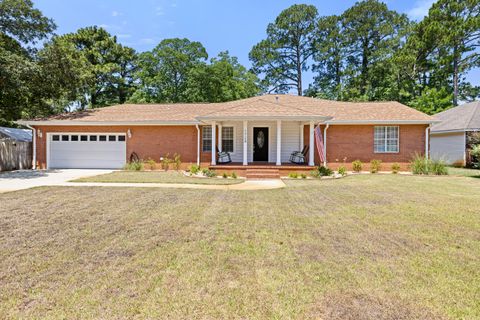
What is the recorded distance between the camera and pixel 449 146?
20.8 m

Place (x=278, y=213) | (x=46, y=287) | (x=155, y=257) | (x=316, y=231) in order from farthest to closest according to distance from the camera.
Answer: (x=278, y=213) → (x=316, y=231) → (x=155, y=257) → (x=46, y=287)

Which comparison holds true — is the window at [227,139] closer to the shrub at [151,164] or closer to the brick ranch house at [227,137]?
the brick ranch house at [227,137]

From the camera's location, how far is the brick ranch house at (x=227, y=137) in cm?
1595

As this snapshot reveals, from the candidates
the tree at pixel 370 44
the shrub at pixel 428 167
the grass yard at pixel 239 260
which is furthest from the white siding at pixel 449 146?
the grass yard at pixel 239 260

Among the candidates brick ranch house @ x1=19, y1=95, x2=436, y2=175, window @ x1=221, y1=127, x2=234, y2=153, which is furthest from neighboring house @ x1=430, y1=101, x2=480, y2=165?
window @ x1=221, y1=127, x2=234, y2=153

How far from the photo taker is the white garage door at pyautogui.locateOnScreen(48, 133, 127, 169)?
56.4 feet

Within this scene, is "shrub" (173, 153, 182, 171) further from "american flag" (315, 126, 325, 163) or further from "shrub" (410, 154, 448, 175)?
"shrub" (410, 154, 448, 175)

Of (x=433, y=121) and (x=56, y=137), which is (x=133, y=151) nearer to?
(x=56, y=137)

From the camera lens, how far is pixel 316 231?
200 inches

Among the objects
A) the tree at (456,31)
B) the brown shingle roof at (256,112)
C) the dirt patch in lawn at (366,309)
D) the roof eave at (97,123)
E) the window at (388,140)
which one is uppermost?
the tree at (456,31)

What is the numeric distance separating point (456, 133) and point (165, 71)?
91.0 feet

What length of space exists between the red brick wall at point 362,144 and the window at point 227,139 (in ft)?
14.5

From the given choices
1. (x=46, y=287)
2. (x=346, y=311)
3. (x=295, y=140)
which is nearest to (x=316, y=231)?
(x=346, y=311)

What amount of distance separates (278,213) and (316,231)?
4.73 feet
